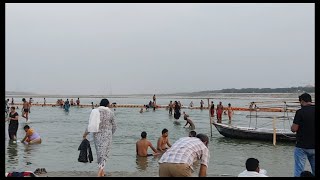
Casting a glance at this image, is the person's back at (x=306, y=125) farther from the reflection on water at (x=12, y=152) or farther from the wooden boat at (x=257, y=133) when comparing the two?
the wooden boat at (x=257, y=133)

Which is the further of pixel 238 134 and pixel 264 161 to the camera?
pixel 238 134

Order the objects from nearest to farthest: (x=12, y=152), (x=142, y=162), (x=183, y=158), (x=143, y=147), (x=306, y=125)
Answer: (x=183, y=158)
(x=306, y=125)
(x=142, y=162)
(x=143, y=147)
(x=12, y=152)

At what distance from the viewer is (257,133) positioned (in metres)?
19.3

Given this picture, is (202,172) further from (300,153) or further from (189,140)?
(300,153)

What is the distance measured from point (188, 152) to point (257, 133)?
14622 millimetres

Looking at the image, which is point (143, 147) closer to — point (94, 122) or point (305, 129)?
point (94, 122)

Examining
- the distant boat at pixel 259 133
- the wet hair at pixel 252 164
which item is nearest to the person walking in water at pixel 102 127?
the wet hair at pixel 252 164

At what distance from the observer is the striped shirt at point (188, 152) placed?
5.49 metres

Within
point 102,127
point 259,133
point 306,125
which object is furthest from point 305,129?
point 259,133

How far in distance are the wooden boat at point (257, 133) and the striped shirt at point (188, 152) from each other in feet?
46.5
